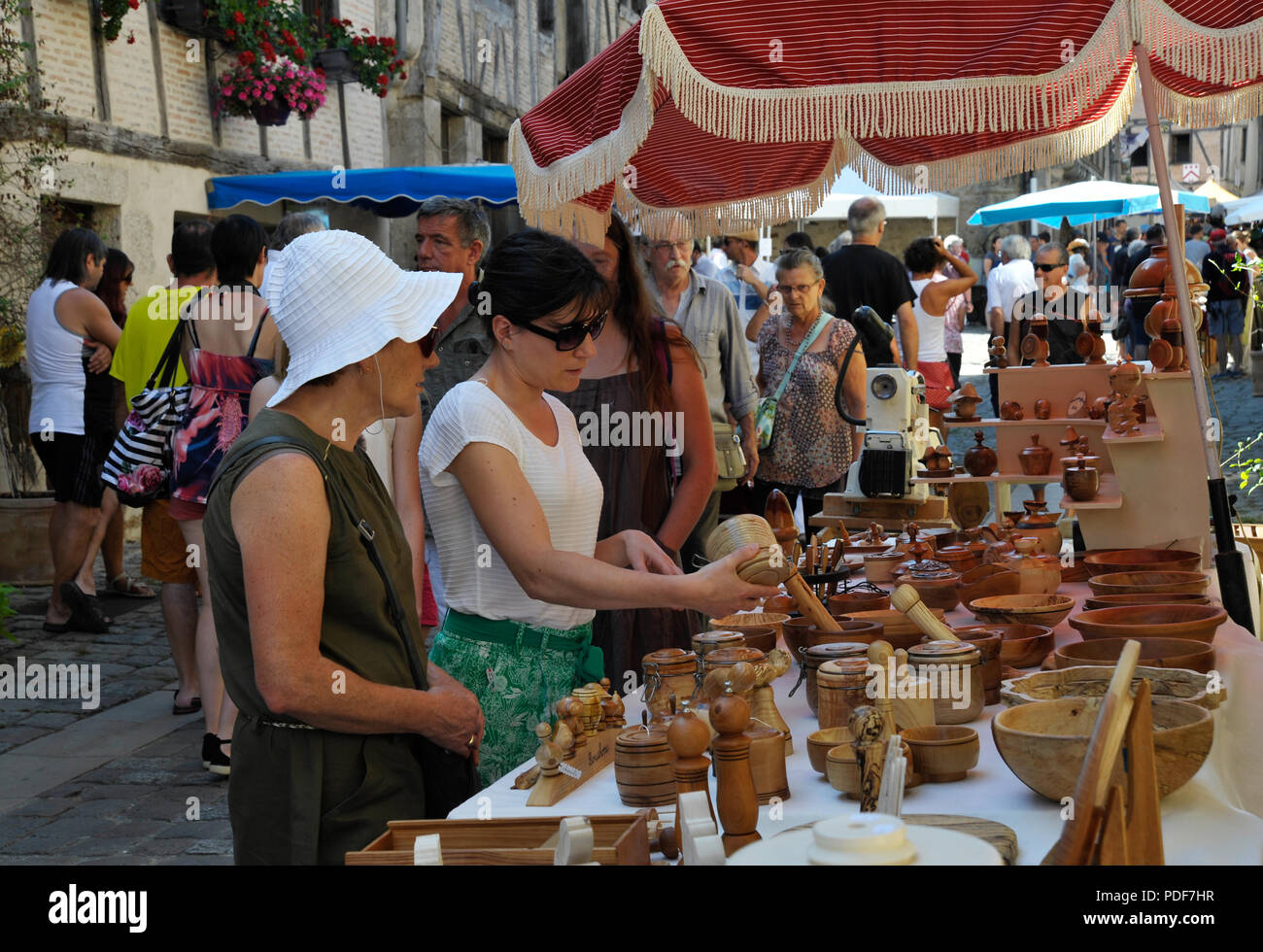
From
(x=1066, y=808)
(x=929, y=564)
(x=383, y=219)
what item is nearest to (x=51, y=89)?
(x=383, y=219)

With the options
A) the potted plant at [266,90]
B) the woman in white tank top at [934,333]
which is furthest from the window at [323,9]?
the woman in white tank top at [934,333]

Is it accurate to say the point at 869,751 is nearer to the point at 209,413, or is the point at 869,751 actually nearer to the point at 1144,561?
the point at 1144,561

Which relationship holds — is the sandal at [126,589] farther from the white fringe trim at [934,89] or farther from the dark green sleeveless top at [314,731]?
the dark green sleeveless top at [314,731]

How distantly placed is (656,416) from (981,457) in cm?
262

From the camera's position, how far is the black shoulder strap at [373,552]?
2.02 metres

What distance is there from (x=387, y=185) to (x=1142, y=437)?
7.22 meters

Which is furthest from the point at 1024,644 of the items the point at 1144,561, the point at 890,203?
the point at 890,203

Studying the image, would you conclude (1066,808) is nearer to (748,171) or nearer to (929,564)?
(929,564)

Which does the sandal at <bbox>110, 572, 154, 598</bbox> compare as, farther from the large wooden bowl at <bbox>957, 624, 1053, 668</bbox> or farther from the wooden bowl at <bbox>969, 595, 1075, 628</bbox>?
the large wooden bowl at <bbox>957, 624, 1053, 668</bbox>

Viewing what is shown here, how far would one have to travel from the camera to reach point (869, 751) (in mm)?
1941

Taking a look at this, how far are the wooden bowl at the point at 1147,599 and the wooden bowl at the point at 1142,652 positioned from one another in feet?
0.88

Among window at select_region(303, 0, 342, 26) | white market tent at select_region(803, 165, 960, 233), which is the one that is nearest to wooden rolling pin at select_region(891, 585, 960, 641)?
white market tent at select_region(803, 165, 960, 233)

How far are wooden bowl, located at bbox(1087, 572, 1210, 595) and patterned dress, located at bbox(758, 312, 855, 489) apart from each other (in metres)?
2.88
